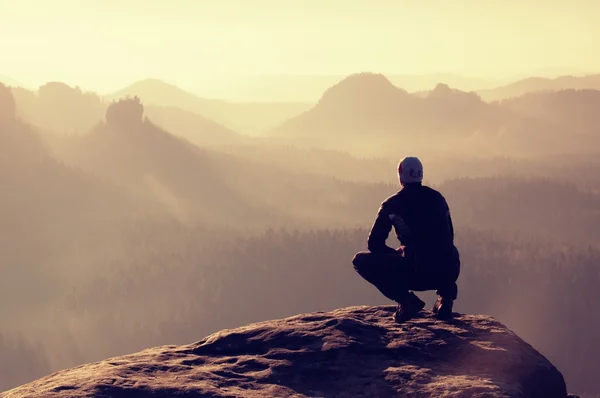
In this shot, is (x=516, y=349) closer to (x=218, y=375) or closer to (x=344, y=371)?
(x=344, y=371)

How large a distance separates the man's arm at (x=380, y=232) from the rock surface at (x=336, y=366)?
6.30ft

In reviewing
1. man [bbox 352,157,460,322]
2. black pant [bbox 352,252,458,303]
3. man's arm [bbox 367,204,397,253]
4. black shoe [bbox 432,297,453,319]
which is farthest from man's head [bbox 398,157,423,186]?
black shoe [bbox 432,297,453,319]

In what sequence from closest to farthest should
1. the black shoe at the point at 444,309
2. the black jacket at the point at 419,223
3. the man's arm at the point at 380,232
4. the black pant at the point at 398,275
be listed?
the black jacket at the point at 419,223, the man's arm at the point at 380,232, the black pant at the point at 398,275, the black shoe at the point at 444,309

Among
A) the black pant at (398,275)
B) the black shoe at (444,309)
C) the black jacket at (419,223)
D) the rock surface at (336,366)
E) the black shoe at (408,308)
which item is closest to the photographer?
the rock surface at (336,366)

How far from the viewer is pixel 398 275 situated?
16062 mm

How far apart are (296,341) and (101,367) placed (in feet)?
15.0

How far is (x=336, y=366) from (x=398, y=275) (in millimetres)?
2991

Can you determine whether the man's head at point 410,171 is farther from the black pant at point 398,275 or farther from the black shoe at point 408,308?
the black shoe at point 408,308

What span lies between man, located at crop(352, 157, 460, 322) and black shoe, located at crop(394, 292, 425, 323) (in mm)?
481

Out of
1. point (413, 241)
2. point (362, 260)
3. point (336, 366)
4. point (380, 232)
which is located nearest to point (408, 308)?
point (362, 260)

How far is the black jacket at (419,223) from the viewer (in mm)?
15641

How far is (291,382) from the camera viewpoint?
546 inches

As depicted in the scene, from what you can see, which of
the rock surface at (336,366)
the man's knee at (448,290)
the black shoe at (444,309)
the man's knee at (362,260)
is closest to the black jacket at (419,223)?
the man's knee at (448,290)

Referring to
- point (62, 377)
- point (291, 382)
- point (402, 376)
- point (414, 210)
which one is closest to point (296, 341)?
point (291, 382)
